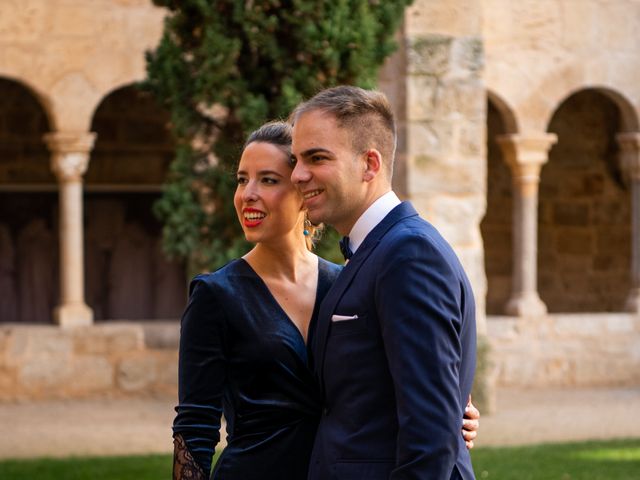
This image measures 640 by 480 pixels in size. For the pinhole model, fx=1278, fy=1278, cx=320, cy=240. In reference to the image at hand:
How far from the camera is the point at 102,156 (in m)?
13.2

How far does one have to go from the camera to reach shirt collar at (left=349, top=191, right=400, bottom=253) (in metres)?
2.08

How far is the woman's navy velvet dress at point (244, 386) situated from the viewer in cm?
236

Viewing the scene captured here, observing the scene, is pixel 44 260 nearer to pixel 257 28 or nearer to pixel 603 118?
pixel 603 118

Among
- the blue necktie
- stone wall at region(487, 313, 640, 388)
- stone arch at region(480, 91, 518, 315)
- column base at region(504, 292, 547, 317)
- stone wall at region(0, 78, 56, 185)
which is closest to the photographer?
the blue necktie

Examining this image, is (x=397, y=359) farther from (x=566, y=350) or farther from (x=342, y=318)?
(x=566, y=350)

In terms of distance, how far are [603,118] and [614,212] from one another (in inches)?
37.4

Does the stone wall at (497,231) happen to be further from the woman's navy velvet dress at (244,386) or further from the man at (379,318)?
the man at (379,318)

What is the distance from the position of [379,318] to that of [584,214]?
11.3m

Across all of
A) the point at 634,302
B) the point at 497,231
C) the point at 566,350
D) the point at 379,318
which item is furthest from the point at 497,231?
the point at 379,318

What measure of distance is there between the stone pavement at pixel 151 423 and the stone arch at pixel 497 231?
3409mm

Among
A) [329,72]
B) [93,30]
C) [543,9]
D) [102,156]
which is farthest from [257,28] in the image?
[102,156]

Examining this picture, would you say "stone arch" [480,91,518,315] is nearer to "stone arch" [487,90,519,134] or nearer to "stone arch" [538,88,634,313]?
"stone arch" [538,88,634,313]

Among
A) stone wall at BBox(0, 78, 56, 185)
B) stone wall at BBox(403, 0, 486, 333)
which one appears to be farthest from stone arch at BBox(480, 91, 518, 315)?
stone wall at BBox(403, 0, 486, 333)

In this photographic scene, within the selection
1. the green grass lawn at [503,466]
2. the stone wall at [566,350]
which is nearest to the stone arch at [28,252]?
the stone wall at [566,350]
